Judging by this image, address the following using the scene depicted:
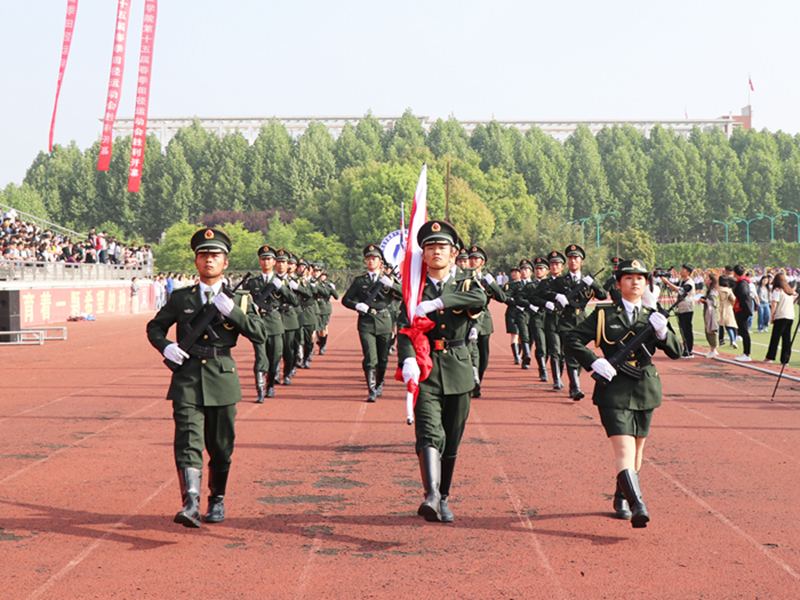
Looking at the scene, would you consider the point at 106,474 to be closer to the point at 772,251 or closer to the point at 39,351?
the point at 39,351

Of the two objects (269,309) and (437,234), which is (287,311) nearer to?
(269,309)

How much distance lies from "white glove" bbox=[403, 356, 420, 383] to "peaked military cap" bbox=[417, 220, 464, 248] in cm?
85

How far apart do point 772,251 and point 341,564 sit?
90.5 m

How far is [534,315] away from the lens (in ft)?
41.8

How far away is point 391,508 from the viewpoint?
580 centimetres

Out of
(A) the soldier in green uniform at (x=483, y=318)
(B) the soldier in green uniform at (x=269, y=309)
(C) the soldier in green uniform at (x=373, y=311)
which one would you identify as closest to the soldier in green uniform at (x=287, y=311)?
(B) the soldier in green uniform at (x=269, y=309)

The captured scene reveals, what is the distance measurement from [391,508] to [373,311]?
553 centimetres

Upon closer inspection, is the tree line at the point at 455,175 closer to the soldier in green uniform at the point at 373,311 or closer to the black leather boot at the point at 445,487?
the soldier in green uniform at the point at 373,311

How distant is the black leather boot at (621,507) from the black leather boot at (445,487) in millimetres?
1120

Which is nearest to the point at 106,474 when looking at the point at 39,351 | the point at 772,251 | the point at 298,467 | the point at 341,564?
the point at 298,467

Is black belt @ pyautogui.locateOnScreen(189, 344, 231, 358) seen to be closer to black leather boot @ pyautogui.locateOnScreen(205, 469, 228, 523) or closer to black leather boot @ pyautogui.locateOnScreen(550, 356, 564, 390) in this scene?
black leather boot @ pyautogui.locateOnScreen(205, 469, 228, 523)

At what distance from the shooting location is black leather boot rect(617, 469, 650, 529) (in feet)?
16.4

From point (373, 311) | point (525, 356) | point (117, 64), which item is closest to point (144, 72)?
point (117, 64)

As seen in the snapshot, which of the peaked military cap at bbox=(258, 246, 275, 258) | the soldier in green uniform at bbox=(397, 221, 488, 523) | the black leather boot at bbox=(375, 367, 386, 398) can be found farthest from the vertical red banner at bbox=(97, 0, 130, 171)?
the soldier in green uniform at bbox=(397, 221, 488, 523)
